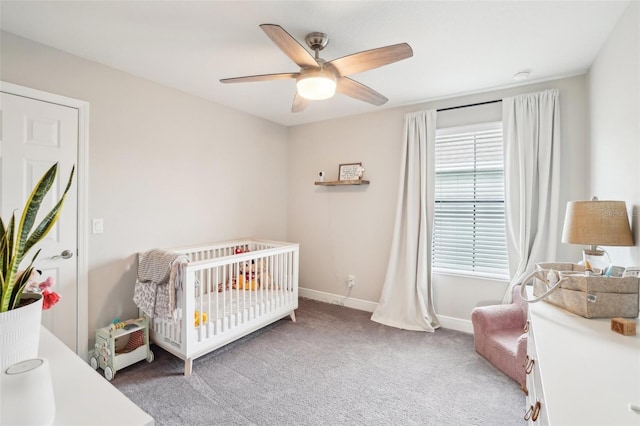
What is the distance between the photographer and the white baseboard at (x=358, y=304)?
10.0ft

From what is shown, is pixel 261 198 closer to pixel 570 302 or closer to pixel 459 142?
pixel 459 142

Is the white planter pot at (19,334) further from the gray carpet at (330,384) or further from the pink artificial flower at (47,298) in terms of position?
the gray carpet at (330,384)

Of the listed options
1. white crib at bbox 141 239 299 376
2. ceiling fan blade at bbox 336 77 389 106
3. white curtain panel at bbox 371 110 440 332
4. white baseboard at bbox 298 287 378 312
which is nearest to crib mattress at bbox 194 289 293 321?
white crib at bbox 141 239 299 376

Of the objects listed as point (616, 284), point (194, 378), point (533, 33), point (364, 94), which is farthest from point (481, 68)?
point (194, 378)

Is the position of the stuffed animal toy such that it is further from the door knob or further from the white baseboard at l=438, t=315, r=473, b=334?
the white baseboard at l=438, t=315, r=473, b=334

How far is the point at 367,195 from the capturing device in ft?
12.0

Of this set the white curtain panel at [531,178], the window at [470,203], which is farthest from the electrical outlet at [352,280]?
the white curtain panel at [531,178]

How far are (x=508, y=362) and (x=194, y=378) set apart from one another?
2355mm

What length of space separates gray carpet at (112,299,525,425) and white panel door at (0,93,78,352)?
0.69m

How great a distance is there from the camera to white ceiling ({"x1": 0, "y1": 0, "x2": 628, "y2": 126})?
1693 millimetres

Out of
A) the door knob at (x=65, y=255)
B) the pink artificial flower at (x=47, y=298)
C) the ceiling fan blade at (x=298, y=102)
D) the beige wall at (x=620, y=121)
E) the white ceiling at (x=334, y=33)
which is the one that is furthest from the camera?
the ceiling fan blade at (x=298, y=102)

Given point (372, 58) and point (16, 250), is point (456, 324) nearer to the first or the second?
point (372, 58)

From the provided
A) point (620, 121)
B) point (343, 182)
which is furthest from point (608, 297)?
point (343, 182)

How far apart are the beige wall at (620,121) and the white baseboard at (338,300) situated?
236cm
